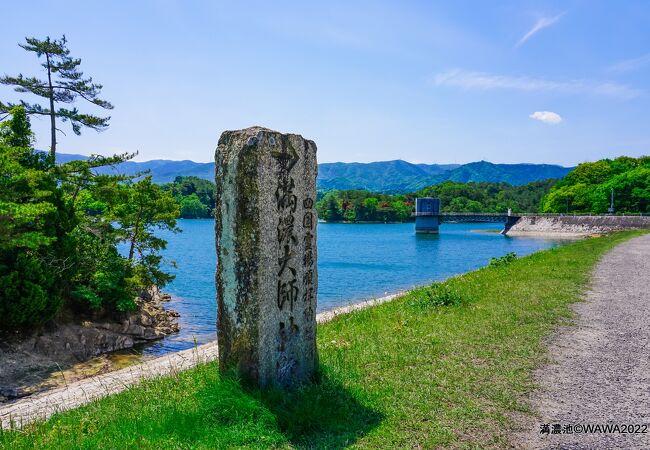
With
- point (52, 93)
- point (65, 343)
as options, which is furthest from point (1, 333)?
point (52, 93)

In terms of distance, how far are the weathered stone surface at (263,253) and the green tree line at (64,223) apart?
817 centimetres

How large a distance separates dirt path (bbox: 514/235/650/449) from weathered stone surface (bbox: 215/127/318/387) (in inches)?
99.9

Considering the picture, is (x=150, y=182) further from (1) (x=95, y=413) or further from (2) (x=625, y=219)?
(2) (x=625, y=219)

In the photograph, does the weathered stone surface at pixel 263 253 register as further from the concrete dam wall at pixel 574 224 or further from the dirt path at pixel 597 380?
the concrete dam wall at pixel 574 224

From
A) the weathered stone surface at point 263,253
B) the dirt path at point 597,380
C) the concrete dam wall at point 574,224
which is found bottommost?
the concrete dam wall at point 574,224

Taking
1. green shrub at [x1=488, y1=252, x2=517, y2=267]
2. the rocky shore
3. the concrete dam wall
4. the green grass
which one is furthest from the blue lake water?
the concrete dam wall

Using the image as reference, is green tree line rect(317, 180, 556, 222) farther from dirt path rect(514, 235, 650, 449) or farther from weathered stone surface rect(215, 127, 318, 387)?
weathered stone surface rect(215, 127, 318, 387)

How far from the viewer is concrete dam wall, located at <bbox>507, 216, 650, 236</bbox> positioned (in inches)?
2501

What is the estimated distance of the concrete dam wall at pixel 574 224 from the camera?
63.5 m

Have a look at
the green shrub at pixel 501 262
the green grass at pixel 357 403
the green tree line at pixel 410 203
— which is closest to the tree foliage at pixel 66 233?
the green grass at pixel 357 403

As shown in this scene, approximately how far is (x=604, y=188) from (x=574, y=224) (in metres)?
14.8

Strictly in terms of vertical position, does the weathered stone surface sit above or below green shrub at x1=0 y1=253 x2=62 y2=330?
above

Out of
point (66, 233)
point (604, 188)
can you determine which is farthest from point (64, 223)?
point (604, 188)

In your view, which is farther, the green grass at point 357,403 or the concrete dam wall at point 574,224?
the concrete dam wall at point 574,224
